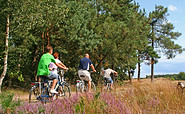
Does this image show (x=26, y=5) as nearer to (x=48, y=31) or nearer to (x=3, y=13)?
(x=3, y=13)

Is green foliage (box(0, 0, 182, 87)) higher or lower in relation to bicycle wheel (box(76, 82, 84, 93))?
higher

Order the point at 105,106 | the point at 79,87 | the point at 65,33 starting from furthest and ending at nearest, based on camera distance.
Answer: the point at 65,33 < the point at 79,87 < the point at 105,106

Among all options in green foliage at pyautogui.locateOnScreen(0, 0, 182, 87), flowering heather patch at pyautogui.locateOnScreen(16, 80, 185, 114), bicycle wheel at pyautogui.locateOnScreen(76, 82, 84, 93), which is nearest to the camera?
flowering heather patch at pyautogui.locateOnScreen(16, 80, 185, 114)

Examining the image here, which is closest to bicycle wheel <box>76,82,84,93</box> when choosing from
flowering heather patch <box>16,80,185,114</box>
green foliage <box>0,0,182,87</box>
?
flowering heather patch <box>16,80,185,114</box>

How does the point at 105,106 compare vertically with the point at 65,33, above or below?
below

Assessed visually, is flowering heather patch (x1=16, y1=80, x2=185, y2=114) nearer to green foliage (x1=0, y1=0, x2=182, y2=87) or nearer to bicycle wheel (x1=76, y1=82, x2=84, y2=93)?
bicycle wheel (x1=76, y1=82, x2=84, y2=93)

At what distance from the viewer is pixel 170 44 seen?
3878cm

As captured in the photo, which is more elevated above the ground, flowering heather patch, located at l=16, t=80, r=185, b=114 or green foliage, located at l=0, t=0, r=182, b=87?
green foliage, located at l=0, t=0, r=182, b=87

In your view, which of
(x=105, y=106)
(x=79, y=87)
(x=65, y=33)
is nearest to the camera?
(x=105, y=106)

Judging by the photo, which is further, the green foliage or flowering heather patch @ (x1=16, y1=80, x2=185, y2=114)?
the green foliage

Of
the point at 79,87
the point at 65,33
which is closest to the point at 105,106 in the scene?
the point at 79,87

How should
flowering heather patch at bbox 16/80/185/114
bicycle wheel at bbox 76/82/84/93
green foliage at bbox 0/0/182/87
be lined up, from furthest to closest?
1. green foliage at bbox 0/0/182/87
2. bicycle wheel at bbox 76/82/84/93
3. flowering heather patch at bbox 16/80/185/114

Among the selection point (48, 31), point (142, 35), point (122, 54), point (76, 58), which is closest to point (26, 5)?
point (48, 31)

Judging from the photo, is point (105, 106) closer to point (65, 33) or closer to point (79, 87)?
point (79, 87)
